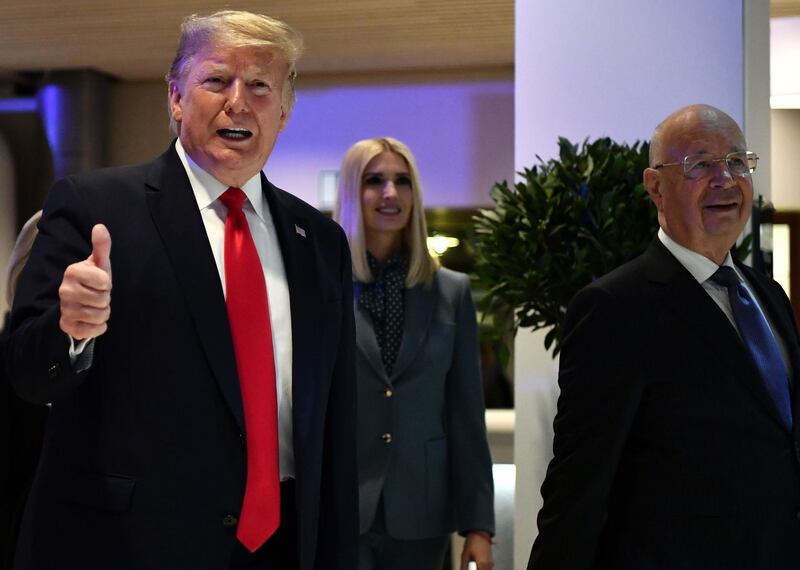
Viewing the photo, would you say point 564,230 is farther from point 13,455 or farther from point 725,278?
point 13,455

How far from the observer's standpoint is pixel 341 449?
220 centimetres

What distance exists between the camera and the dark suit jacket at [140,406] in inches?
72.2

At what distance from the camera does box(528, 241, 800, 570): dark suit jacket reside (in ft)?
7.57

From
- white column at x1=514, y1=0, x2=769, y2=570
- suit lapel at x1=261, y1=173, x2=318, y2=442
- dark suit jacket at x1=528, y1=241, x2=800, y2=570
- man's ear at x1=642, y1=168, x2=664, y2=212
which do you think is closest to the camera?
suit lapel at x1=261, y1=173, x2=318, y2=442

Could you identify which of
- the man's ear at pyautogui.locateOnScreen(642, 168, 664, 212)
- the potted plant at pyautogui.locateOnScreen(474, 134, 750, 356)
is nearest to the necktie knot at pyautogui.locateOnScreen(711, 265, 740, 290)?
the man's ear at pyautogui.locateOnScreen(642, 168, 664, 212)

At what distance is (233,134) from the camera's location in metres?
2.10

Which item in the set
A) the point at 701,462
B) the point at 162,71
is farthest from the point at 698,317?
the point at 162,71

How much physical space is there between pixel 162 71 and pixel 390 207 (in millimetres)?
6158

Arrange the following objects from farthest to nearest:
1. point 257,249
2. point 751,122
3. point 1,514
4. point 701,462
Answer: point 751,122 < point 1,514 < point 701,462 < point 257,249

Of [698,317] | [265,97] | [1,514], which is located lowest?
[1,514]

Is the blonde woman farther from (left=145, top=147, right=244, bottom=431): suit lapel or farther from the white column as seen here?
(left=145, top=147, right=244, bottom=431): suit lapel

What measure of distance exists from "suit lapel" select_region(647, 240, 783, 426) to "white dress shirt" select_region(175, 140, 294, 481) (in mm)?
873

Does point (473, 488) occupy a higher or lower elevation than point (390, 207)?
lower

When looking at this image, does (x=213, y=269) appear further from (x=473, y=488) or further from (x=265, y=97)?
(x=473, y=488)
